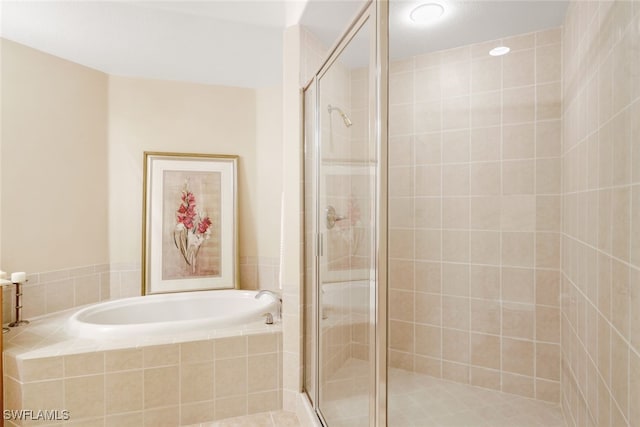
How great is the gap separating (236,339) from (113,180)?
1.76 meters

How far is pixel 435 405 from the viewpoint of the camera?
175cm

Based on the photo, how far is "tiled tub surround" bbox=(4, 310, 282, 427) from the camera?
5.63 ft

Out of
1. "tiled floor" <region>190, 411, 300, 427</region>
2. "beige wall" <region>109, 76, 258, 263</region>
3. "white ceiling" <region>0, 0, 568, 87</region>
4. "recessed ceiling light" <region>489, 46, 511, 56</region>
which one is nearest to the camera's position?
"white ceiling" <region>0, 0, 568, 87</region>

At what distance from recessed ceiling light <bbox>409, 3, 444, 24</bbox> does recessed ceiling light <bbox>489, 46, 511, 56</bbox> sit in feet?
1.23

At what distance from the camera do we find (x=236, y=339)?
1957 mm

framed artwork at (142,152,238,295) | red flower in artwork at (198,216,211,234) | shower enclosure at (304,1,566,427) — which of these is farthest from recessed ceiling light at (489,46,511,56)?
red flower in artwork at (198,216,211,234)

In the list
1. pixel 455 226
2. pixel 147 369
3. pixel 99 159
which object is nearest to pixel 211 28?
pixel 99 159

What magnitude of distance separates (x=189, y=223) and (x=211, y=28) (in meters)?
1.49

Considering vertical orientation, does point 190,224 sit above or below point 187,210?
below

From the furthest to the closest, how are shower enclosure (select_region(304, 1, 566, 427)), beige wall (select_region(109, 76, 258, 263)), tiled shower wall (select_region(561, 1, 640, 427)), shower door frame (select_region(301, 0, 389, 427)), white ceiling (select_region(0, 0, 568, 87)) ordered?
beige wall (select_region(109, 76, 258, 263)) < white ceiling (select_region(0, 0, 568, 87)) < shower enclosure (select_region(304, 1, 566, 427)) < shower door frame (select_region(301, 0, 389, 427)) < tiled shower wall (select_region(561, 1, 640, 427))

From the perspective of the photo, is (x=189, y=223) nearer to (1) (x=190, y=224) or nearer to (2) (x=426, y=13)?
(1) (x=190, y=224)

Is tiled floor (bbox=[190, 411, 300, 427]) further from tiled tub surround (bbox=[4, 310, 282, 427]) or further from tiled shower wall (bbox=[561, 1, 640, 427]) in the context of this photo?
tiled shower wall (bbox=[561, 1, 640, 427])

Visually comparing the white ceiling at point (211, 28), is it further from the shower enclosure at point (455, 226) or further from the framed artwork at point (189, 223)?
the framed artwork at point (189, 223)

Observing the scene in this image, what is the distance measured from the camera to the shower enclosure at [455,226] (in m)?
1.46
